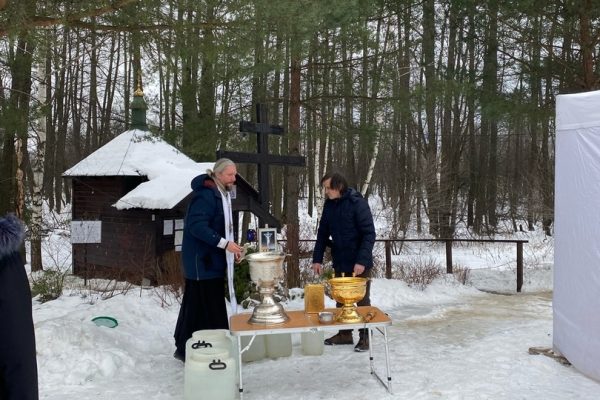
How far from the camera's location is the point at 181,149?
1259 cm

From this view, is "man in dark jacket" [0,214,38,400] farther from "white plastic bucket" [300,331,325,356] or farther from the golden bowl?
"white plastic bucket" [300,331,325,356]

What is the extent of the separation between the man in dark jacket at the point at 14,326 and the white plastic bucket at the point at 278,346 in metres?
3.35

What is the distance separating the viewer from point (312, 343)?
5414 mm

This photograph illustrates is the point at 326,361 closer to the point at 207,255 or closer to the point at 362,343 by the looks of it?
the point at 362,343

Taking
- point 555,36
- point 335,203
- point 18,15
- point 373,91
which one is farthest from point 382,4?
point 18,15

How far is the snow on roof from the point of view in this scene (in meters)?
10.7

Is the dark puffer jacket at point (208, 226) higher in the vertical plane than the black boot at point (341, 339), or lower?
higher

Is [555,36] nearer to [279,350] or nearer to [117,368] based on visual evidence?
[279,350]

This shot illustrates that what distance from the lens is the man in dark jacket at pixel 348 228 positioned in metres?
5.46

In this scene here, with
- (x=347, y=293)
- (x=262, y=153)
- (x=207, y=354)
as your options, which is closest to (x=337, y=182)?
(x=347, y=293)

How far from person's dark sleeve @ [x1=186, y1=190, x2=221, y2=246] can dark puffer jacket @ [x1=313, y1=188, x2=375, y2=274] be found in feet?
→ 4.29

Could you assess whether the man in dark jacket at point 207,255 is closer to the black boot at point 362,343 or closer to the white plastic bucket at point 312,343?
the white plastic bucket at point 312,343

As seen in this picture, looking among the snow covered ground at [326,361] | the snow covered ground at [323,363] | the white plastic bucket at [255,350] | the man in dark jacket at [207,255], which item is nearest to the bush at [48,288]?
the snow covered ground at [326,361]

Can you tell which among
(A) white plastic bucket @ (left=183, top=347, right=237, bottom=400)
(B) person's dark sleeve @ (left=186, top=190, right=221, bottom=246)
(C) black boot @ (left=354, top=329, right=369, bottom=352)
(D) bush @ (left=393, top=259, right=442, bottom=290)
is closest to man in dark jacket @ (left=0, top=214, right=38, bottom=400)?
(A) white plastic bucket @ (left=183, top=347, right=237, bottom=400)
